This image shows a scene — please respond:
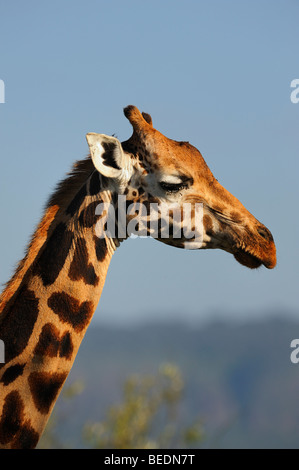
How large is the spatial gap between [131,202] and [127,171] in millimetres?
348

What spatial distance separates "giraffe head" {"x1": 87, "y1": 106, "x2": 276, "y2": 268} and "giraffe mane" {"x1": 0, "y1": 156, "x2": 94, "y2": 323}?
44cm

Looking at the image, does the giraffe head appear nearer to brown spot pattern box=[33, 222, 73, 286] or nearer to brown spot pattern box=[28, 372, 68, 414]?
brown spot pattern box=[33, 222, 73, 286]

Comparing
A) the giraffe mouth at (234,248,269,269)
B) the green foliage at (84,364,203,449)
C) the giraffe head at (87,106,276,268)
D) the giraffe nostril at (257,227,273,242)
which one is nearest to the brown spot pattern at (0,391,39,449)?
the giraffe head at (87,106,276,268)

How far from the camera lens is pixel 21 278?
25.8 feet

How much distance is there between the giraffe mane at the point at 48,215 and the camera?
7.81 m

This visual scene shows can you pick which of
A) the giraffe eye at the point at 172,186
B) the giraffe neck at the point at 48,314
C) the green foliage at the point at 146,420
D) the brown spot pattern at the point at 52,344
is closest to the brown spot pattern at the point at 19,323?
the giraffe neck at the point at 48,314

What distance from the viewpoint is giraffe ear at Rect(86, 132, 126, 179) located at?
805 cm

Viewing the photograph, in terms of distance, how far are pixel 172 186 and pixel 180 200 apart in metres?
0.19

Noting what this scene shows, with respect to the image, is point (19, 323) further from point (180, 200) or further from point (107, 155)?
point (180, 200)

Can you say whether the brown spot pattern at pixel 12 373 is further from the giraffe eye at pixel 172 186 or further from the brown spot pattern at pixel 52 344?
the giraffe eye at pixel 172 186

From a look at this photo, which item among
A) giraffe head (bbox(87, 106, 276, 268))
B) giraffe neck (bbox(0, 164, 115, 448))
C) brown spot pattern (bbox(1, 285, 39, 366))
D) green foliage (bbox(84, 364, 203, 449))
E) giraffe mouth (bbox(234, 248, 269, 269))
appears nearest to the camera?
giraffe neck (bbox(0, 164, 115, 448))

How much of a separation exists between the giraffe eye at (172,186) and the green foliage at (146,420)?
39.8 ft

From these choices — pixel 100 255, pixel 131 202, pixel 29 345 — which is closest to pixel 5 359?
pixel 29 345
